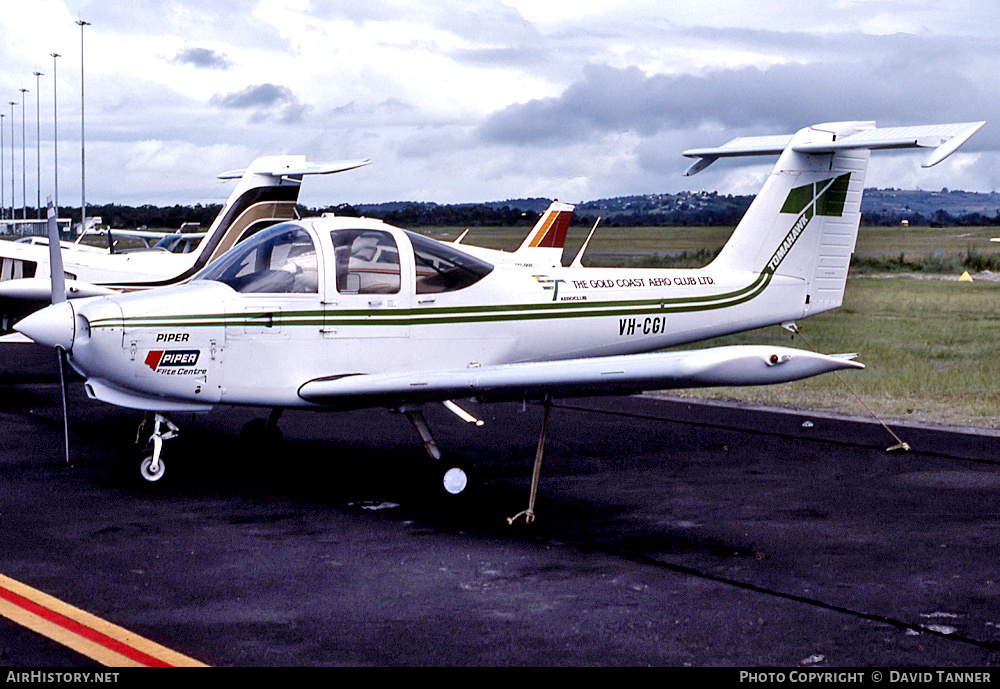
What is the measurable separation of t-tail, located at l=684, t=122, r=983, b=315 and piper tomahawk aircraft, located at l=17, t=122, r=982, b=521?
32.0 inches

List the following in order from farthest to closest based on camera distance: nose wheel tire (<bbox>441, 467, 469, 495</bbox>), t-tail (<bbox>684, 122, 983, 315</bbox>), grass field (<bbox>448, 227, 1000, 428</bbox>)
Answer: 1. grass field (<bbox>448, 227, 1000, 428</bbox>)
2. t-tail (<bbox>684, 122, 983, 315</bbox>)
3. nose wheel tire (<bbox>441, 467, 469, 495</bbox>)

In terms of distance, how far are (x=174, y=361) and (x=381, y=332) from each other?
5.41ft

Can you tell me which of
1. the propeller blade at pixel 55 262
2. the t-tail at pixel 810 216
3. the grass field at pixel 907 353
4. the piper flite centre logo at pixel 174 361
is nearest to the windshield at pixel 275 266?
the piper flite centre logo at pixel 174 361

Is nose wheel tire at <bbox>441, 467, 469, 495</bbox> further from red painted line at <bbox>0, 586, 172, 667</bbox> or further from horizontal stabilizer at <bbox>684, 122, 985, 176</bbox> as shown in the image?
horizontal stabilizer at <bbox>684, 122, 985, 176</bbox>

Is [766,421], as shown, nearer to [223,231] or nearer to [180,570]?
[180,570]

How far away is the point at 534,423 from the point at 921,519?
5.20 m

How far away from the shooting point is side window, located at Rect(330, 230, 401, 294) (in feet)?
29.7

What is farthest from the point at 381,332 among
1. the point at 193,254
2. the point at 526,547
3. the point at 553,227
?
the point at 553,227

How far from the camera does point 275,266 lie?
9000 millimetres

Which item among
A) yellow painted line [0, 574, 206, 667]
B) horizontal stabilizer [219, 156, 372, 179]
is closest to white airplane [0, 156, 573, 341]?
horizontal stabilizer [219, 156, 372, 179]

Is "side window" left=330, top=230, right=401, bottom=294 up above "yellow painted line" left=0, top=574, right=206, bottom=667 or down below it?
above

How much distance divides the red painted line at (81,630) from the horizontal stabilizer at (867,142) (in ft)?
21.6

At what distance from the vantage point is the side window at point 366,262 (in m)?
9.05

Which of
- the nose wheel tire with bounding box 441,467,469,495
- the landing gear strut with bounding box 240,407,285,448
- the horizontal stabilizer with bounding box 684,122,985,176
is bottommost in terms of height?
the landing gear strut with bounding box 240,407,285,448
